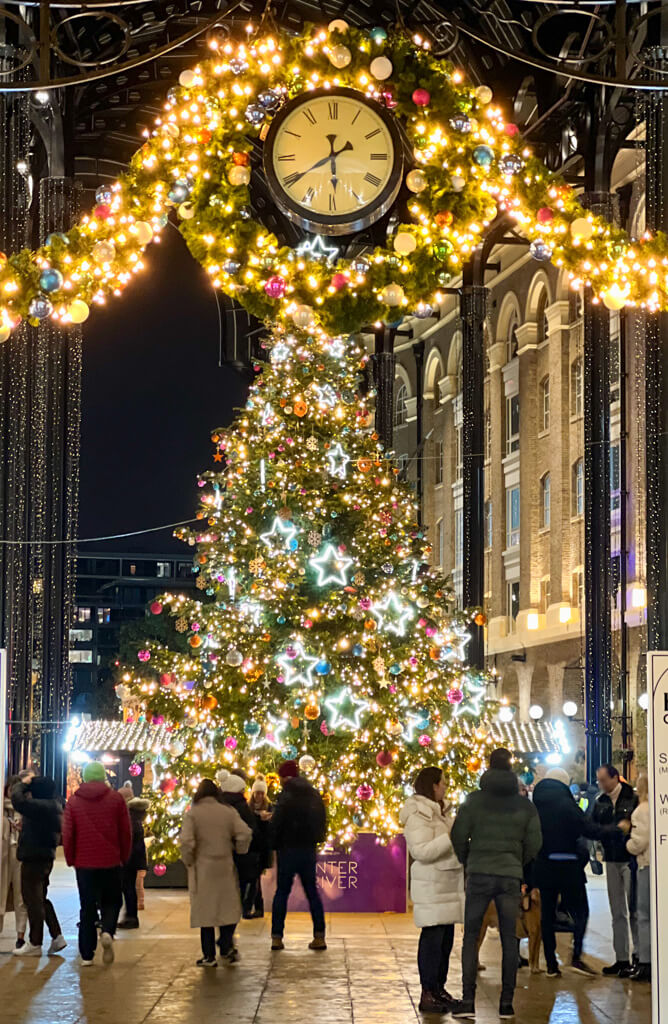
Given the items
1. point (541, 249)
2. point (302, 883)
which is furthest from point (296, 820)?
point (541, 249)

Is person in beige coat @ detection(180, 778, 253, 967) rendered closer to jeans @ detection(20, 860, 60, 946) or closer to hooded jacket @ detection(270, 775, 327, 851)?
hooded jacket @ detection(270, 775, 327, 851)

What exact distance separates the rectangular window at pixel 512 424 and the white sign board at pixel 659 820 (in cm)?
4036

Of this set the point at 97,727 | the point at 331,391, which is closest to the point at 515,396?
the point at 97,727

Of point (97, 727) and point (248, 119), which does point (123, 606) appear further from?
point (248, 119)

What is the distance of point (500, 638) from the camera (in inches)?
1876

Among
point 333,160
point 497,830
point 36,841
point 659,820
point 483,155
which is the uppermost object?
point 483,155

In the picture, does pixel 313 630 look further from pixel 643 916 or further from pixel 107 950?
pixel 643 916

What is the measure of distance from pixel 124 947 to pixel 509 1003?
4.89 metres

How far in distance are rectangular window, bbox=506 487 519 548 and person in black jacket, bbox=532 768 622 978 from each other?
34.7 metres

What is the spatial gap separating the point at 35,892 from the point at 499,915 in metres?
4.64

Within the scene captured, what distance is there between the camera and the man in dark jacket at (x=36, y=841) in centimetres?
1334

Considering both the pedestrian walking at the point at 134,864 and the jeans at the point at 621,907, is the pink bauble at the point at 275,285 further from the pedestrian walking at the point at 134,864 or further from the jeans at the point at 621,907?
the pedestrian walking at the point at 134,864

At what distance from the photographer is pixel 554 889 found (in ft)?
41.6

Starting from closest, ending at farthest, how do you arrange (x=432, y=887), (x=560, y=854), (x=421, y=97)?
(x=421, y=97), (x=432, y=887), (x=560, y=854)
